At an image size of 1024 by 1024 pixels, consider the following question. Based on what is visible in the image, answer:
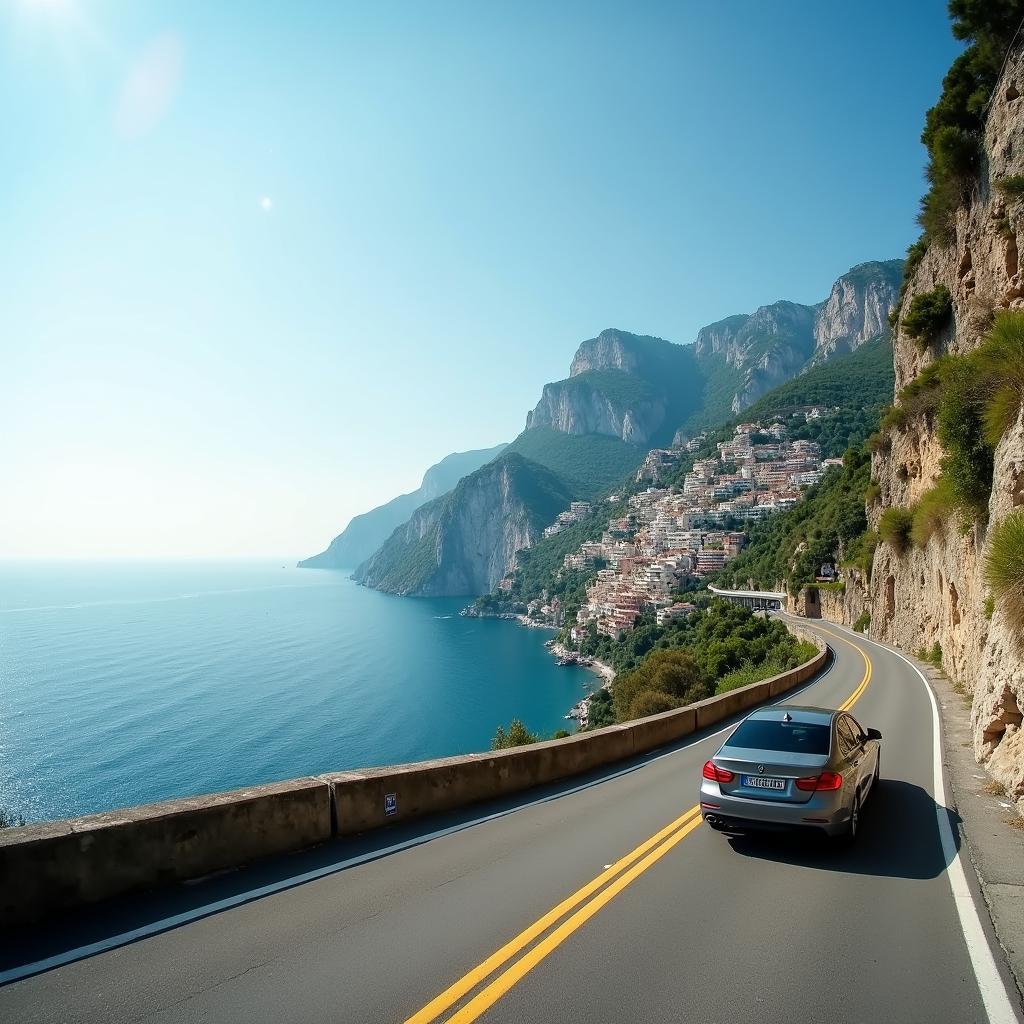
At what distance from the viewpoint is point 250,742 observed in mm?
55875

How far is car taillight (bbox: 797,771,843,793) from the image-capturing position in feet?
19.8

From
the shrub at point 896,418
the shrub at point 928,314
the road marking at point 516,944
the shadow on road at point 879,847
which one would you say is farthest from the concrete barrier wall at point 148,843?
the shrub at point 896,418

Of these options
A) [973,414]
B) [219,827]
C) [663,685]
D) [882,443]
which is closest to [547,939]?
[219,827]

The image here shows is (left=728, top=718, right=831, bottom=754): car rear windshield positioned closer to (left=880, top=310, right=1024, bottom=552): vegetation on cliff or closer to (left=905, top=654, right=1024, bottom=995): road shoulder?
(left=905, top=654, right=1024, bottom=995): road shoulder

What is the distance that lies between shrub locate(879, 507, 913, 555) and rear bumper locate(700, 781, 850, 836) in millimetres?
34400

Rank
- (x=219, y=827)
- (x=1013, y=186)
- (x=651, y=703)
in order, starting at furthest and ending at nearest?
(x=651, y=703)
(x=1013, y=186)
(x=219, y=827)

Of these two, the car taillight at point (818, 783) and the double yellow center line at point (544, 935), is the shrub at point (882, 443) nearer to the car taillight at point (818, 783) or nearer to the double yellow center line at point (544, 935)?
the car taillight at point (818, 783)

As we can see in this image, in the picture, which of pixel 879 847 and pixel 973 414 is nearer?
pixel 879 847

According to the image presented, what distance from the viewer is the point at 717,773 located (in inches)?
255

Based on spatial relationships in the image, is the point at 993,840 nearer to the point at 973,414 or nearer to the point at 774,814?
the point at 774,814

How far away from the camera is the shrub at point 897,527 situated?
35.5m

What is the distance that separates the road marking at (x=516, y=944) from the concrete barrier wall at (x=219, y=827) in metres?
2.42

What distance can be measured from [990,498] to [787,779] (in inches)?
421

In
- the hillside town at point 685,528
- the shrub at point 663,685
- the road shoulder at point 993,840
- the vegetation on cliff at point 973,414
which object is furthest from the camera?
the hillside town at point 685,528
